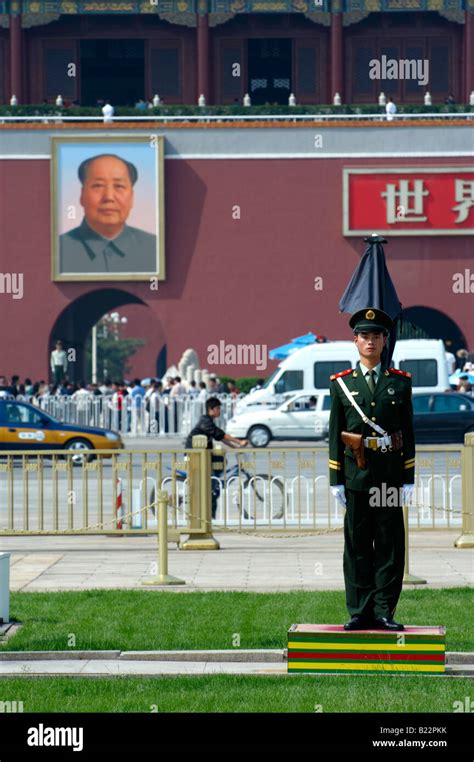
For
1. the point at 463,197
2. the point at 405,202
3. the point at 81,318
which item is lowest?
the point at 81,318

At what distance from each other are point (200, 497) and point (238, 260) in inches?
1028

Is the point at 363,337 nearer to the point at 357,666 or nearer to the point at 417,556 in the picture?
the point at 357,666

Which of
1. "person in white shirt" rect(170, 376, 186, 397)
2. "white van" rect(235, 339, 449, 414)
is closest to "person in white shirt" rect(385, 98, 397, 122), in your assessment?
"white van" rect(235, 339, 449, 414)

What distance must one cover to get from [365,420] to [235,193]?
1288 inches

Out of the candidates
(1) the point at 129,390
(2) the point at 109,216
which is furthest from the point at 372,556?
(2) the point at 109,216

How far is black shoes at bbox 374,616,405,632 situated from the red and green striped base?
0.23ft

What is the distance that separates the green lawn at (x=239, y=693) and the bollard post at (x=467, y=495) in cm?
638

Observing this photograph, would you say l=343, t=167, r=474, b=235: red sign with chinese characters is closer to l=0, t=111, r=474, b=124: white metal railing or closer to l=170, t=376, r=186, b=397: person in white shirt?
Answer: l=0, t=111, r=474, b=124: white metal railing

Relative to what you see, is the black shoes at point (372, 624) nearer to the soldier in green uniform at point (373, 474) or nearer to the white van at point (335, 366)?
the soldier in green uniform at point (373, 474)

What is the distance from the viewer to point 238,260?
4103cm

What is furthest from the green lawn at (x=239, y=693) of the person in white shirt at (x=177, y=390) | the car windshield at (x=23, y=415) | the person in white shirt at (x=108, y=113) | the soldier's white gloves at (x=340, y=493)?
the person in white shirt at (x=108, y=113)

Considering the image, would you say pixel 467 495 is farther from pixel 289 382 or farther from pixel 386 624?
pixel 289 382

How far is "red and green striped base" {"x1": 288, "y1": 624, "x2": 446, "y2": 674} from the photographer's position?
847 cm

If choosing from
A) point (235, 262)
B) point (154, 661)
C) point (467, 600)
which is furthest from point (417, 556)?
point (235, 262)
